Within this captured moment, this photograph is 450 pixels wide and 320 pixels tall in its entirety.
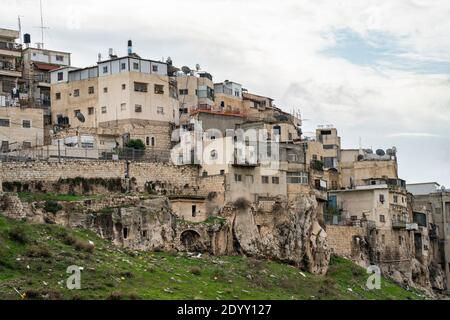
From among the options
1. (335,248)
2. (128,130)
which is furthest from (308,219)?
(128,130)

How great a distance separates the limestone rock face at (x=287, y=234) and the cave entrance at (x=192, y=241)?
2921mm

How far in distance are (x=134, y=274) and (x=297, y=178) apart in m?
20.9

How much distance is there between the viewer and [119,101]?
83.5 meters

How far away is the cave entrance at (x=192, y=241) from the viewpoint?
7019 cm

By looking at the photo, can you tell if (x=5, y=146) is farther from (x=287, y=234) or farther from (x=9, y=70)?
(x=287, y=234)

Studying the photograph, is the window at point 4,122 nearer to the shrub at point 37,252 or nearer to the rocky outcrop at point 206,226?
the rocky outcrop at point 206,226

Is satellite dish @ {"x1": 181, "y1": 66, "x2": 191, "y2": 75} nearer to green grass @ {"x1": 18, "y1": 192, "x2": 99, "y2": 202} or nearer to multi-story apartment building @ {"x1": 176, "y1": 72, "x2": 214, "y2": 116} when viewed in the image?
multi-story apartment building @ {"x1": 176, "y1": 72, "x2": 214, "y2": 116}

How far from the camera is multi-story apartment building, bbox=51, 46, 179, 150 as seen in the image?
271 feet

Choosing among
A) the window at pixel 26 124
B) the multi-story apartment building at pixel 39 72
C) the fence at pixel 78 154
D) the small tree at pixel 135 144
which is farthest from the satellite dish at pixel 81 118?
the fence at pixel 78 154

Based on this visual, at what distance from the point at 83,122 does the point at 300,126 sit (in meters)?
22.7

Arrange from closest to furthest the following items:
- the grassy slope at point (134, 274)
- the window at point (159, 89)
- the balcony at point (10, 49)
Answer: the grassy slope at point (134, 274)
the window at point (159, 89)
the balcony at point (10, 49)
